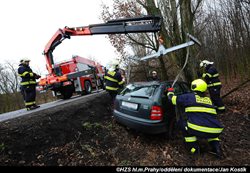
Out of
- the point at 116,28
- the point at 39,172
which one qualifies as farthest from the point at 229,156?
the point at 116,28

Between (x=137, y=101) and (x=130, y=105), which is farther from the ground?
(x=137, y=101)

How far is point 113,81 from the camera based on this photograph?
507cm

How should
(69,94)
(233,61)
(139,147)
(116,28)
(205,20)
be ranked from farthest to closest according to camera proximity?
(205,20)
(233,61)
(69,94)
(116,28)
(139,147)

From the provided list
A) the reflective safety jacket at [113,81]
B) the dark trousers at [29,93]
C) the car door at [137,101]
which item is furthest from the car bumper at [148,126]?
the dark trousers at [29,93]

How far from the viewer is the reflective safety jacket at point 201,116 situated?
2818 mm

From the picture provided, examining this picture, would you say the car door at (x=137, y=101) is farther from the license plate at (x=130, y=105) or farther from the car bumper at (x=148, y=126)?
the car bumper at (x=148, y=126)

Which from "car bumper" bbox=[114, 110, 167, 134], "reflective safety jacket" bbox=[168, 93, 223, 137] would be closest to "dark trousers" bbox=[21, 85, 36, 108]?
"car bumper" bbox=[114, 110, 167, 134]

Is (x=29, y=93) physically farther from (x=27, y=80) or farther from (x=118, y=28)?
(x=118, y=28)

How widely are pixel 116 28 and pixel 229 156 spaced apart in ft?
15.5

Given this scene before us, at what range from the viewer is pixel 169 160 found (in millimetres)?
2959

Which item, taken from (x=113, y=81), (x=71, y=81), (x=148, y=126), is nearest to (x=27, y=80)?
(x=71, y=81)

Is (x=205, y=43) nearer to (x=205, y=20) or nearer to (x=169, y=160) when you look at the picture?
(x=205, y=20)

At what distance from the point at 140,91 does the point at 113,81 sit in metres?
1.62

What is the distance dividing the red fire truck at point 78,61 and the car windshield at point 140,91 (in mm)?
1922
